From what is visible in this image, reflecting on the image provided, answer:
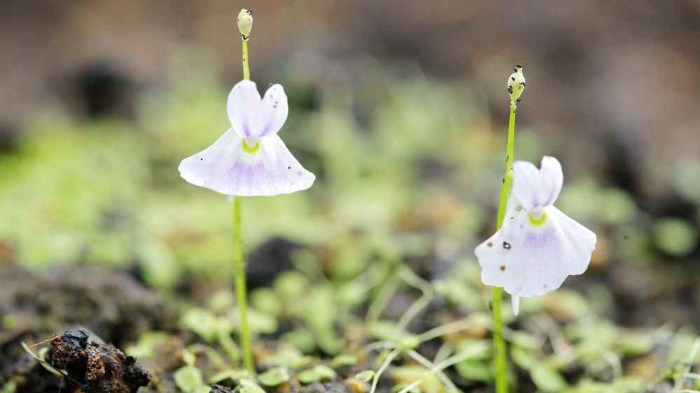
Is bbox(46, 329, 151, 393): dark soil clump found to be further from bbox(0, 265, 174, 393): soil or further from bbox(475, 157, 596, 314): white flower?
bbox(475, 157, 596, 314): white flower

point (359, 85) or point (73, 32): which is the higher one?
point (73, 32)

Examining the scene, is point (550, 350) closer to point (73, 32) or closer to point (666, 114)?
point (666, 114)

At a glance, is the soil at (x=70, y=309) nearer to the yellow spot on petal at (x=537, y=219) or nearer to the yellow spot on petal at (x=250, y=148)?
the yellow spot on petal at (x=250, y=148)

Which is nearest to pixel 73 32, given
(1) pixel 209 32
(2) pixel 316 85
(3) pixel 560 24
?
(1) pixel 209 32

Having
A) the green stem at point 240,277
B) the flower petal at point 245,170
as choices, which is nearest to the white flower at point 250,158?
the flower petal at point 245,170

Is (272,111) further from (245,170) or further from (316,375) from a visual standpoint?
(316,375)

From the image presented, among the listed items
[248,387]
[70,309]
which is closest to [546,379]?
[248,387]
